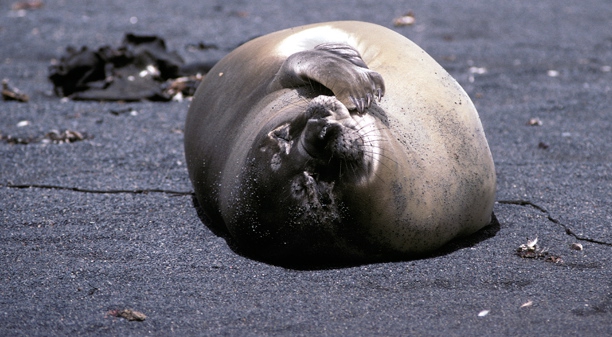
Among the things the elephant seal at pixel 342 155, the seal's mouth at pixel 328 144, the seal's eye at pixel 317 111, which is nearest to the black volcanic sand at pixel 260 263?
the elephant seal at pixel 342 155

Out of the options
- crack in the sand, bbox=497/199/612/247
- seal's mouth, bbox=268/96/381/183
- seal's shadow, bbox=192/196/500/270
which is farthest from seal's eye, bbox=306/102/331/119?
crack in the sand, bbox=497/199/612/247

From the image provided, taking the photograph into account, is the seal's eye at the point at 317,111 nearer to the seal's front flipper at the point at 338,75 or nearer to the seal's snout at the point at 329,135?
the seal's snout at the point at 329,135

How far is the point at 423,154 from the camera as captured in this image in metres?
3.52

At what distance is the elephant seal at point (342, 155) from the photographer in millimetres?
3201

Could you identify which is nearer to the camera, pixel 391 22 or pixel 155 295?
pixel 155 295

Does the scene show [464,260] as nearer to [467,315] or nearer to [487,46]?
[467,315]

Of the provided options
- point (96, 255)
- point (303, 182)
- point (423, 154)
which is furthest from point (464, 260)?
point (96, 255)

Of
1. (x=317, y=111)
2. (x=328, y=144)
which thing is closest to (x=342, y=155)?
(x=328, y=144)

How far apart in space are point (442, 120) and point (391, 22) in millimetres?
5533

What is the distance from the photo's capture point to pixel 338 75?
350 centimetres

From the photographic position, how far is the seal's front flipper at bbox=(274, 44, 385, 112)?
11.3 ft

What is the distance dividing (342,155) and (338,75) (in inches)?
21.6

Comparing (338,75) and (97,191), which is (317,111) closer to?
(338,75)

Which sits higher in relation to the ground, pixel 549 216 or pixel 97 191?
pixel 549 216
